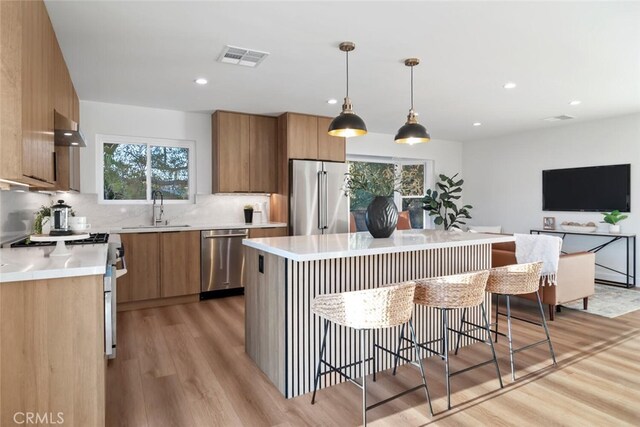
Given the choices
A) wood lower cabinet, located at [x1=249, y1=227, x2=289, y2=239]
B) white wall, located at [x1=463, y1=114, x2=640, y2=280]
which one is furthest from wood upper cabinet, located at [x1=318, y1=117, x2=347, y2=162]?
white wall, located at [x1=463, y1=114, x2=640, y2=280]

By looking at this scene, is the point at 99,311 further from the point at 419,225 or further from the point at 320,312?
the point at 419,225

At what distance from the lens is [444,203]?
7.32m

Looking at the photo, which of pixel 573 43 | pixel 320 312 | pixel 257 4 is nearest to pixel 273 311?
pixel 320 312

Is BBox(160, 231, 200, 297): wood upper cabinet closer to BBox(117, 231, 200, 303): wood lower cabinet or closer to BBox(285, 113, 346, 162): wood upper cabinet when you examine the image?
BBox(117, 231, 200, 303): wood lower cabinet

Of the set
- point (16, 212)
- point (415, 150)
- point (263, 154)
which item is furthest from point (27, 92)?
point (415, 150)

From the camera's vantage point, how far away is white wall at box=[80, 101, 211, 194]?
466cm

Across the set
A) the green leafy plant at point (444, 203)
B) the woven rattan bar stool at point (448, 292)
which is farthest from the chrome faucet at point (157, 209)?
the green leafy plant at point (444, 203)

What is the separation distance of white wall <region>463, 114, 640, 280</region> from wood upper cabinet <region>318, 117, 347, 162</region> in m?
3.50

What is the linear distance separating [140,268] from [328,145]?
120 inches

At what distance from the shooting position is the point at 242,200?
5652 millimetres

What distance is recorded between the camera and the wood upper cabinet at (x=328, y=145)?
5.50 metres

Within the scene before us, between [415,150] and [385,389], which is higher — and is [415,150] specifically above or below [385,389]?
above

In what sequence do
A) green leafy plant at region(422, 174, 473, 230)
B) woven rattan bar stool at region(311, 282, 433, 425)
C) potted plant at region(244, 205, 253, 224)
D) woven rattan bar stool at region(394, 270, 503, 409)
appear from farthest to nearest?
green leafy plant at region(422, 174, 473, 230)
potted plant at region(244, 205, 253, 224)
woven rattan bar stool at region(394, 270, 503, 409)
woven rattan bar stool at region(311, 282, 433, 425)

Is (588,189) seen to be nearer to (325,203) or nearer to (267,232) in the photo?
(325,203)
